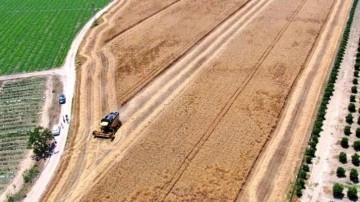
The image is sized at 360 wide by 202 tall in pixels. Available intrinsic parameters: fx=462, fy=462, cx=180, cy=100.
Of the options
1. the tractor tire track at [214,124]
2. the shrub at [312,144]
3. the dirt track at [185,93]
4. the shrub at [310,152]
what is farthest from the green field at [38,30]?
the shrub at [310,152]

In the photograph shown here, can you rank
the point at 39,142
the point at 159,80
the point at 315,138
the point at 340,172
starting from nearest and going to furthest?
the point at 340,172
the point at 315,138
the point at 39,142
the point at 159,80

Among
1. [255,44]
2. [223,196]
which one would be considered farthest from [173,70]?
[223,196]

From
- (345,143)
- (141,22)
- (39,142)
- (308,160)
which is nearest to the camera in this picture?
(308,160)

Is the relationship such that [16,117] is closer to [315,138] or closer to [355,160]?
[315,138]

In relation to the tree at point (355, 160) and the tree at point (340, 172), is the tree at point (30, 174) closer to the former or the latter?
the tree at point (340, 172)

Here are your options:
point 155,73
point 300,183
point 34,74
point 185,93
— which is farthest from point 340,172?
point 34,74

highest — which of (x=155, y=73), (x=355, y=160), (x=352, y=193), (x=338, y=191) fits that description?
(x=155, y=73)

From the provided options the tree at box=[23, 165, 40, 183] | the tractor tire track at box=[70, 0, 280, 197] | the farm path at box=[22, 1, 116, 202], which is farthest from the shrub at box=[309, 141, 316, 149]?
the tree at box=[23, 165, 40, 183]
